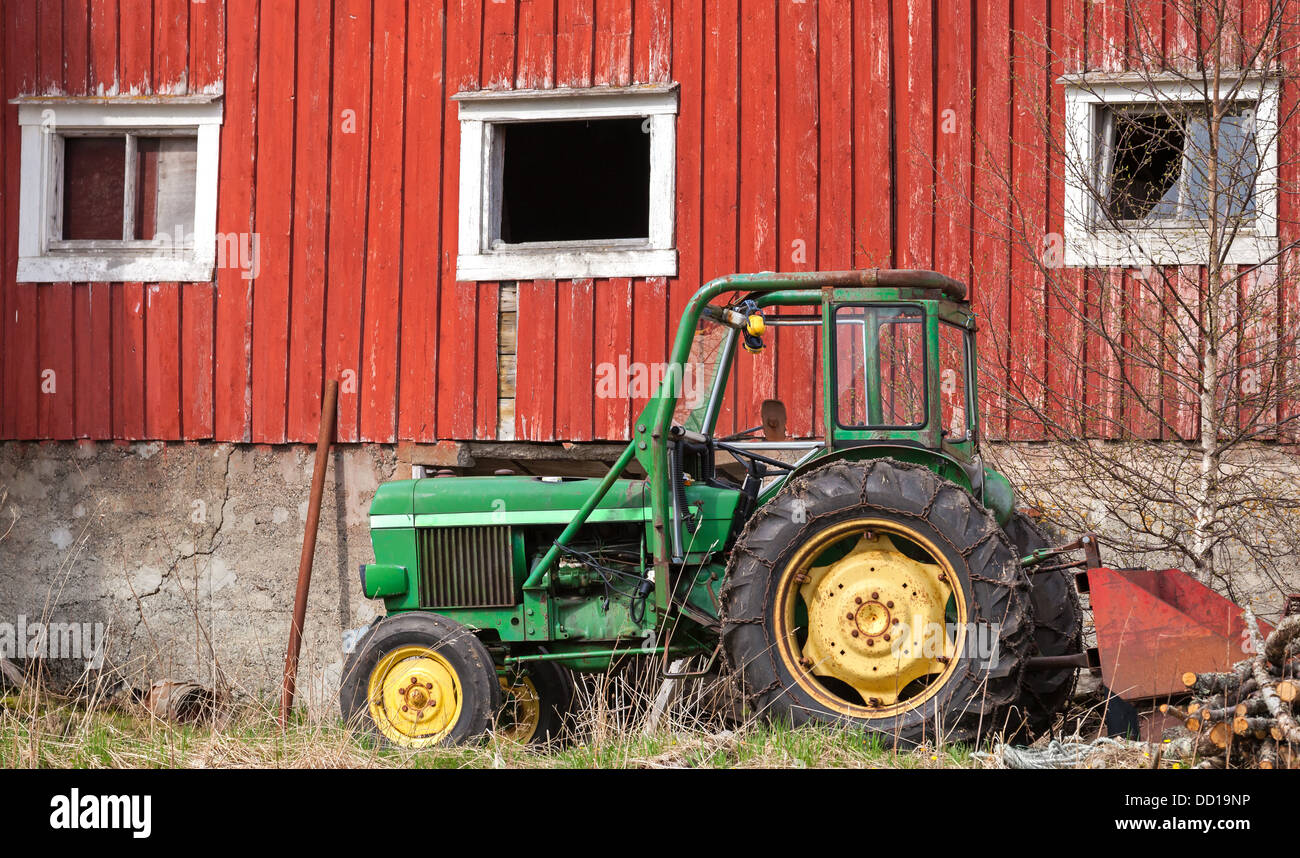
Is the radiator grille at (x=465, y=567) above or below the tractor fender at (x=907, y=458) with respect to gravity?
below

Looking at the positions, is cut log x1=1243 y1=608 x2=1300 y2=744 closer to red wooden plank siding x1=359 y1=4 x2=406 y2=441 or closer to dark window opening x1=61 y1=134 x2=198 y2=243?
red wooden plank siding x1=359 y1=4 x2=406 y2=441

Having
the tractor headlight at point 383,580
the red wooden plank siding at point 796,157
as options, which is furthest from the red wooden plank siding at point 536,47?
the tractor headlight at point 383,580

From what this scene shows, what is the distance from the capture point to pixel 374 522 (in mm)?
5719

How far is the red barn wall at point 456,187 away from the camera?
740 centimetres

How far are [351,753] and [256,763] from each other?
0.35 meters

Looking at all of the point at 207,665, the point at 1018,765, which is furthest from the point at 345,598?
the point at 1018,765

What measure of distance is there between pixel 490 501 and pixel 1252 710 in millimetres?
3114

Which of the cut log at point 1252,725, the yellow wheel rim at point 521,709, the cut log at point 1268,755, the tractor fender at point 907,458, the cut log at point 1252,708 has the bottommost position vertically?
the yellow wheel rim at point 521,709

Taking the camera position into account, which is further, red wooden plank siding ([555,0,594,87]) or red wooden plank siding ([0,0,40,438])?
red wooden plank siding ([0,0,40,438])

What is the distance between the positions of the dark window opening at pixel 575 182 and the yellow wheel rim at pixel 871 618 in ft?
21.8

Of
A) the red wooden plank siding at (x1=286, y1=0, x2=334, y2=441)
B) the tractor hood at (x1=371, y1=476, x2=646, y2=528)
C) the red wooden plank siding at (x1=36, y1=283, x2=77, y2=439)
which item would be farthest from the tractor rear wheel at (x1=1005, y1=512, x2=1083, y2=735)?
the red wooden plank siding at (x1=36, y1=283, x2=77, y2=439)

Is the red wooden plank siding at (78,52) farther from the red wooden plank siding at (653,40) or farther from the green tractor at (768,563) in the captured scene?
the green tractor at (768,563)

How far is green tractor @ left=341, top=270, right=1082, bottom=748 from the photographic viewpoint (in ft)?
15.2
